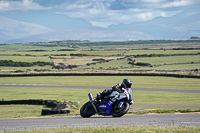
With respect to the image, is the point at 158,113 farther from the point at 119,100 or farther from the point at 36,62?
the point at 36,62

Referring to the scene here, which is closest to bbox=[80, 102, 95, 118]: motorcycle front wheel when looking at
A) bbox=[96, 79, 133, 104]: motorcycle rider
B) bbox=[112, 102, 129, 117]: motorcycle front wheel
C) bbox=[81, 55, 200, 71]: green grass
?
bbox=[96, 79, 133, 104]: motorcycle rider

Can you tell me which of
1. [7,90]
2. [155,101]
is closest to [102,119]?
[155,101]

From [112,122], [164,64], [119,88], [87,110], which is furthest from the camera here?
[164,64]

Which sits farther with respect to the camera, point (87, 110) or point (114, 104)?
point (87, 110)

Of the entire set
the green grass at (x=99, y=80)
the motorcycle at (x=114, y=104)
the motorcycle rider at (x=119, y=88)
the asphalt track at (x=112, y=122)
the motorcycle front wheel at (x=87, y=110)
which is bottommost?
the green grass at (x=99, y=80)

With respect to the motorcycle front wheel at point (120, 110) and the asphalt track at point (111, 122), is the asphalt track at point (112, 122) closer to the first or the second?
the asphalt track at point (111, 122)

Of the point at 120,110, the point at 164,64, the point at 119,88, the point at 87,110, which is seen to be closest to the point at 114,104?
the point at 120,110

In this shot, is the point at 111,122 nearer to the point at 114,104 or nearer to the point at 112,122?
the point at 112,122

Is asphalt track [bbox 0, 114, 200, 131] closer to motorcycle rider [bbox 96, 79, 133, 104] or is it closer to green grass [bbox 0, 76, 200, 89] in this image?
motorcycle rider [bbox 96, 79, 133, 104]

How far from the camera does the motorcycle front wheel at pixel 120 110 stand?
48.4ft

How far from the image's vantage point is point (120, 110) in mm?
14945

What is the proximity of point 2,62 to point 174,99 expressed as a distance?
77.8 m

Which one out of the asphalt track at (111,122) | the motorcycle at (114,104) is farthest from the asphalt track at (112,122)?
the motorcycle at (114,104)

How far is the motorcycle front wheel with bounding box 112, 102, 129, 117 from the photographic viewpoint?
14.8 meters
